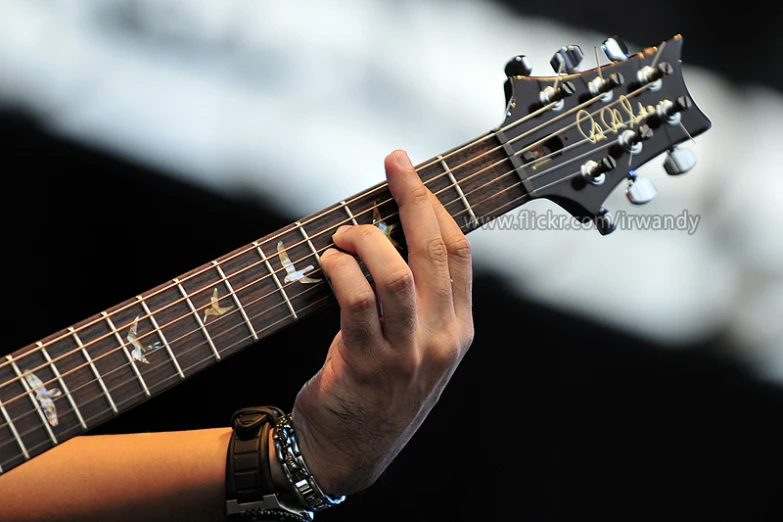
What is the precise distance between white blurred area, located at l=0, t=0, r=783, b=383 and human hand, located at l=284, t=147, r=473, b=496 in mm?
472

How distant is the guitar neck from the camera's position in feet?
2.48

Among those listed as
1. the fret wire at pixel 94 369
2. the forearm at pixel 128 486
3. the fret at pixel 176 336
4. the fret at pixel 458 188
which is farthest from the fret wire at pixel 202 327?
the fret at pixel 458 188

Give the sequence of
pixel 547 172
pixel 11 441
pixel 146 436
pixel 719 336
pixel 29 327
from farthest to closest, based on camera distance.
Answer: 1. pixel 719 336
2. pixel 29 327
3. pixel 146 436
4. pixel 547 172
5. pixel 11 441

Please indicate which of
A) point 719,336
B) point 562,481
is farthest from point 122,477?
point 719,336

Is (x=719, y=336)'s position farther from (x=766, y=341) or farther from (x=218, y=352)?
(x=218, y=352)

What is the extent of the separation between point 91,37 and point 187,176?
27 cm

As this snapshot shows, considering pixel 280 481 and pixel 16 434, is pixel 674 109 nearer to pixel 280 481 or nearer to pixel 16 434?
pixel 280 481

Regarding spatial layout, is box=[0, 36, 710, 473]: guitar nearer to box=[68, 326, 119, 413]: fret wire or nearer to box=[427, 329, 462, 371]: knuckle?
box=[68, 326, 119, 413]: fret wire

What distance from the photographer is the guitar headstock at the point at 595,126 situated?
34.1 inches

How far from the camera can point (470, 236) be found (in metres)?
1.34

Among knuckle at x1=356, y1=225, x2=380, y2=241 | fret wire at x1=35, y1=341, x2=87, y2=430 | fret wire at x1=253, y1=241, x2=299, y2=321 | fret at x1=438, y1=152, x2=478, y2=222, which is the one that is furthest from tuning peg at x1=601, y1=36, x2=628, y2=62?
fret wire at x1=35, y1=341, x2=87, y2=430

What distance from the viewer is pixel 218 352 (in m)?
0.79

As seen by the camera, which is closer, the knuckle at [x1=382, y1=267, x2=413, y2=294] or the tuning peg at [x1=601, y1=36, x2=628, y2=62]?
the knuckle at [x1=382, y1=267, x2=413, y2=294]

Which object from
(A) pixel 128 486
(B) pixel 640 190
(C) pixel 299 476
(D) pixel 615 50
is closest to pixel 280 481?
(C) pixel 299 476
